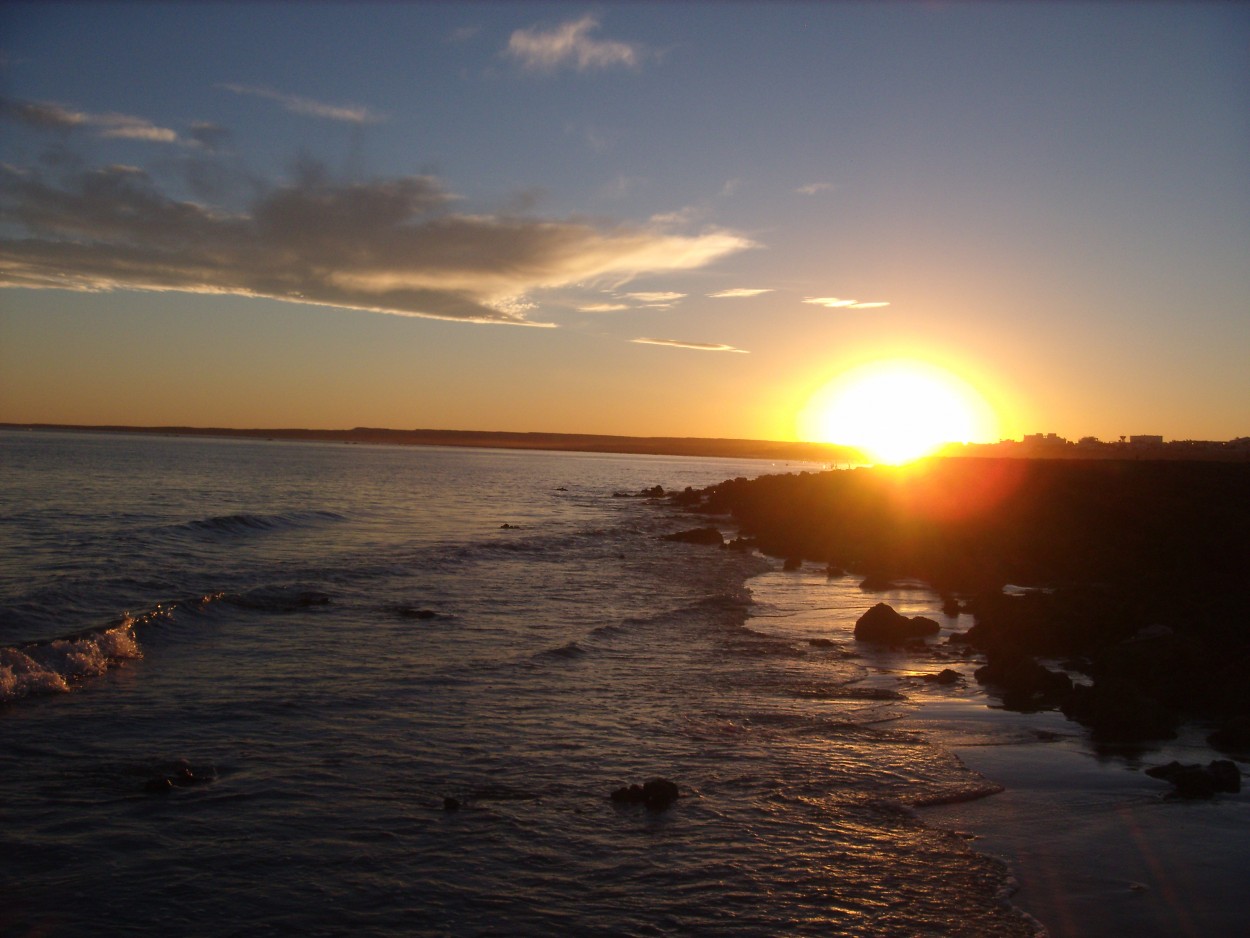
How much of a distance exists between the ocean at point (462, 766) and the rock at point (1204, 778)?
6.77ft

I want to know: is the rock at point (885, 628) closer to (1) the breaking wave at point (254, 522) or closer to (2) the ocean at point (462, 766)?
(2) the ocean at point (462, 766)

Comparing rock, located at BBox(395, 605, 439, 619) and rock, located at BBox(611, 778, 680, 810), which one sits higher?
rock, located at BBox(611, 778, 680, 810)

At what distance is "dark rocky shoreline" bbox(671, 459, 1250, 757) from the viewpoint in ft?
43.3

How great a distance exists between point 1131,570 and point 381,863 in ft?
74.3

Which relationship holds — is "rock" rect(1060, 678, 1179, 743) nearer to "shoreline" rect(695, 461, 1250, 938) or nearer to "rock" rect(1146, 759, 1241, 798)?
"shoreline" rect(695, 461, 1250, 938)

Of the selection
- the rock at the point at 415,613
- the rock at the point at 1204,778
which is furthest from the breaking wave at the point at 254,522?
the rock at the point at 1204,778

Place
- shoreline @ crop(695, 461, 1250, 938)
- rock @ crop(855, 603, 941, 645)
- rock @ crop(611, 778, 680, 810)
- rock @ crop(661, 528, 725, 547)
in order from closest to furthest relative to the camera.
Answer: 1. shoreline @ crop(695, 461, 1250, 938)
2. rock @ crop(611, 778, 680, 810)
3. rock @ crop(855, 603, 941, 645)
4. rock @ crop(661, 528, 725, 547)

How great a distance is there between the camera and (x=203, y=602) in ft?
67.7

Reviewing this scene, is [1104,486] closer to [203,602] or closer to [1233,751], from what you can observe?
[1233,751]

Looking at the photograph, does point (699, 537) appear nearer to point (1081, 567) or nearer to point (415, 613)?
point (1081, 567)

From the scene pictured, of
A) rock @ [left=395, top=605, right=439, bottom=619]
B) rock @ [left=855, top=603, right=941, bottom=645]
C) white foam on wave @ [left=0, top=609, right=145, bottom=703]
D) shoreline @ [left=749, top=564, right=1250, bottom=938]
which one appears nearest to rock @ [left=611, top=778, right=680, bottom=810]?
shoreline @ [left=749, top=564, right=1250, bottom=938]

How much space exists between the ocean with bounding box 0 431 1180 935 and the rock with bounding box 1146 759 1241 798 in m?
2.06

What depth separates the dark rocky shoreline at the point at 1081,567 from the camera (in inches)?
519

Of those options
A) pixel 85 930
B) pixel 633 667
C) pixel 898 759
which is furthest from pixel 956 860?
pixel 633 667
